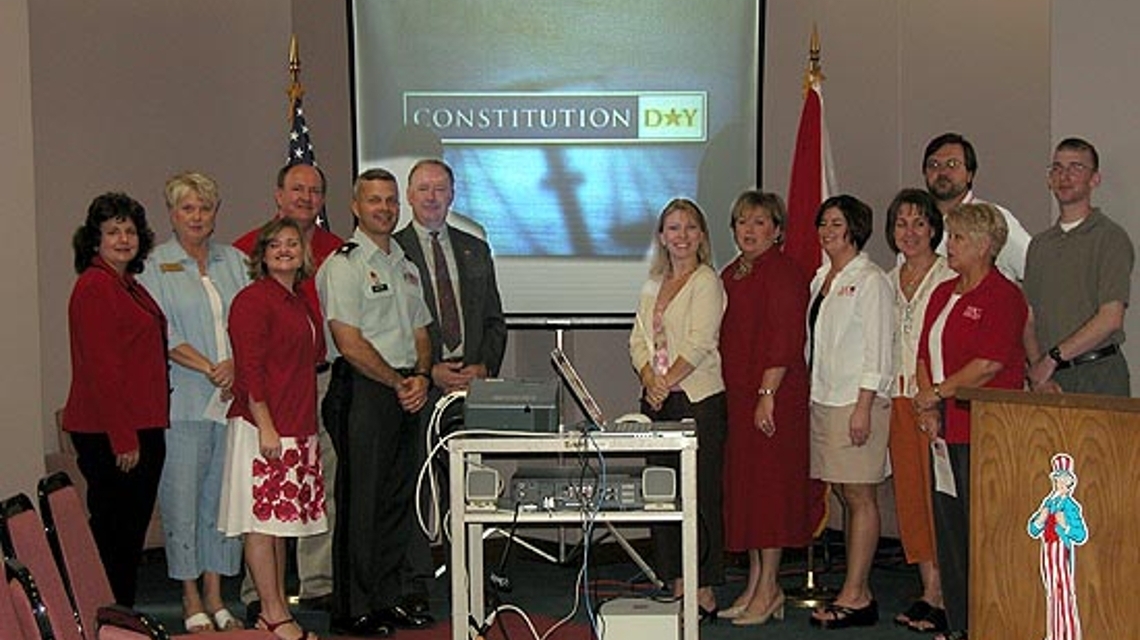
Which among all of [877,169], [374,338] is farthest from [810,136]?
→ [374,338]

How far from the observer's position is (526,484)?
5191 mm

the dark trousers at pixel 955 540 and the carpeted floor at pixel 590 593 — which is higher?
the dark trousers at pixel 955 540

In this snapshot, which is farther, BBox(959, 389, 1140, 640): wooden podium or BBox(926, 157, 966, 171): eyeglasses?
BBox(926, 157, 966, 171): eyeglasses

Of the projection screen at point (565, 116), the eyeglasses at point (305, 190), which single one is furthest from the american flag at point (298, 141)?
the eyeglasses at point (305, 190)

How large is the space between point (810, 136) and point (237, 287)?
302cm

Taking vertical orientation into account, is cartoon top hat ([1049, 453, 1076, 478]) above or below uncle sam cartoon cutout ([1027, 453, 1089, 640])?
above

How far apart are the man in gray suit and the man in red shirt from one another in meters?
0.34

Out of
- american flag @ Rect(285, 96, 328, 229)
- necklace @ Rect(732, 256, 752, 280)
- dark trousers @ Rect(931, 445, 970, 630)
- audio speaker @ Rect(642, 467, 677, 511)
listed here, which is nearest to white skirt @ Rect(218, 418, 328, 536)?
audio speaker @ Rect(642, 467, 677, 511)

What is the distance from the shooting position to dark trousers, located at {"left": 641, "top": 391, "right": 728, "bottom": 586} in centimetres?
622

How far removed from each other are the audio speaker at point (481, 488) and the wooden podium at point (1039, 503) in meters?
1.45

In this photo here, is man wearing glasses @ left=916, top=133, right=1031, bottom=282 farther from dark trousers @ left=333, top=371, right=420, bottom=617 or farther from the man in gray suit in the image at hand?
dark trousers @ left=333, top=371, right=420, bottom=617

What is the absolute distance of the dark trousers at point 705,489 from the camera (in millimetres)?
6219

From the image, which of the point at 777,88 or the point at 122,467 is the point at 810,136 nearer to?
the point at 777,88

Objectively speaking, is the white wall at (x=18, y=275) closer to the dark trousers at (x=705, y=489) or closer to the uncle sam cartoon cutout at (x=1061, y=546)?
the dark trousers at (x=705, y=489)
